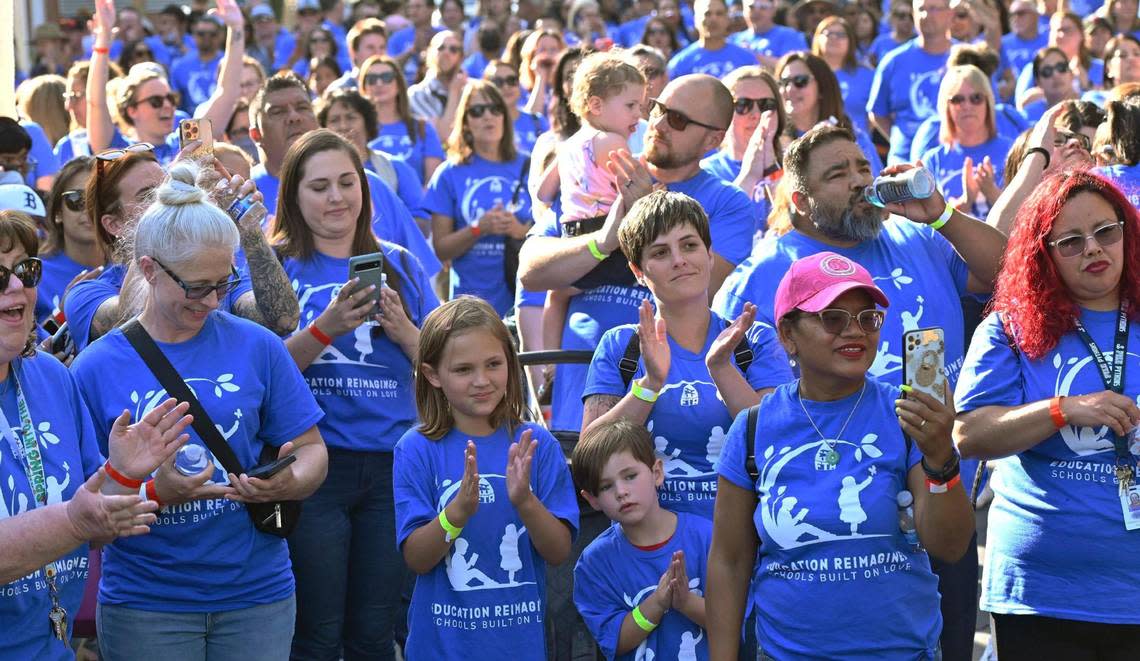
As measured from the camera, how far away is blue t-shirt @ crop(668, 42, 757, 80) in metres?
12.1

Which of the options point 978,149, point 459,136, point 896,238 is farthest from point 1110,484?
point 459,136

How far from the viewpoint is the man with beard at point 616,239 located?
5.61 metres

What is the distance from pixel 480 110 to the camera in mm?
8961

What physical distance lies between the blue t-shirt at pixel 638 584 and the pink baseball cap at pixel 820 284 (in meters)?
1.02

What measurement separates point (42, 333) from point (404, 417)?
1.51m

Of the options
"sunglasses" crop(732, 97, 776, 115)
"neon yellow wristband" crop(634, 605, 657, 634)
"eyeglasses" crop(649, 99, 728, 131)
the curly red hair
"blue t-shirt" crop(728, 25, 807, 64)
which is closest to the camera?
the curly red hair

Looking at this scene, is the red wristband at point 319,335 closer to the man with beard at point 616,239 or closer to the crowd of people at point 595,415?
the crowd of people at point 595,415

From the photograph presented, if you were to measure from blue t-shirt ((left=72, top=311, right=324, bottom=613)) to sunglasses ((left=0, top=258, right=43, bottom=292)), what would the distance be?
510 mm

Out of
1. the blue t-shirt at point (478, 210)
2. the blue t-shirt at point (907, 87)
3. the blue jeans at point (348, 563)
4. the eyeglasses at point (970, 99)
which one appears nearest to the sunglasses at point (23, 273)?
the blue jeans at point (348, 563)

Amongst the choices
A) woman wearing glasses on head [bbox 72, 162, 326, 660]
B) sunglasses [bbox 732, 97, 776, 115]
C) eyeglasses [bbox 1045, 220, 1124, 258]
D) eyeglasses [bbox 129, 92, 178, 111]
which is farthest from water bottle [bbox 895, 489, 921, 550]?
eyeglasses [bbox 129, 92, 178, 111]

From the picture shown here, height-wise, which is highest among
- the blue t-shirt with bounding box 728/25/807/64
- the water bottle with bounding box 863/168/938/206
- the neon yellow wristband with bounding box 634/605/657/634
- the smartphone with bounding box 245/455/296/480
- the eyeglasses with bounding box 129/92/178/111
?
the blue t-shirt with bounding box 728/25/807/64

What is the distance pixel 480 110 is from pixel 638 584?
4883 millimetres

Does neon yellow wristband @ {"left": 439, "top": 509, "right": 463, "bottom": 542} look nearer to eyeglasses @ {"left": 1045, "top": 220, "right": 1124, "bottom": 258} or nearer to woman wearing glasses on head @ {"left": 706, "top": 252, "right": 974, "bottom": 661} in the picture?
woman wearing glasses on head @ {"left": 706, "top": 252, "right": 974, "bottom": 661}

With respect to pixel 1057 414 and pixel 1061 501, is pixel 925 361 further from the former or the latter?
pixel 1061 501
